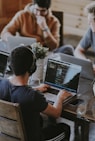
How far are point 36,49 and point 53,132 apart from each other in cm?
70

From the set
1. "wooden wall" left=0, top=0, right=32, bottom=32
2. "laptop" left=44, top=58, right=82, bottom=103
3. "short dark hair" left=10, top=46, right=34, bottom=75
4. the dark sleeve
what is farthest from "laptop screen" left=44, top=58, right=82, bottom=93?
"wooden wall" left=0, top=0, right=32, bottom=32

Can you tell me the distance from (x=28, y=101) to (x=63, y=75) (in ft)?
1.58

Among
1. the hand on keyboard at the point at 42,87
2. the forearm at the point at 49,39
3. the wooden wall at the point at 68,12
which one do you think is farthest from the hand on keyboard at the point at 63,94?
the wooden wall at the point at 68,12

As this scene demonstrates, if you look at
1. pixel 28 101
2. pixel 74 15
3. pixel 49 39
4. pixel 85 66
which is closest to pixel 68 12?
pixel 74 15

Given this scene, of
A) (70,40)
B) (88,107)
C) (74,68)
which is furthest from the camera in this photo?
(70,40)

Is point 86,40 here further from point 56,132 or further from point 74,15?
point 74,15

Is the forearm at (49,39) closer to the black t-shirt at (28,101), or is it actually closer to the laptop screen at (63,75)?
the laptop screen at (63,75)

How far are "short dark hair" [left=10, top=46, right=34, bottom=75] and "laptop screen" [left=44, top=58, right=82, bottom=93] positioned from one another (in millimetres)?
408

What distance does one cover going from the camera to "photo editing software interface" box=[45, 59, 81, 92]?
2291 millimetres

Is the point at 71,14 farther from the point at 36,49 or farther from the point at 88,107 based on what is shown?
the point at 88,107

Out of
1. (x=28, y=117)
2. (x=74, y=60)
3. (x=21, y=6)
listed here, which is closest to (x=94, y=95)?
(x=74, y=60)

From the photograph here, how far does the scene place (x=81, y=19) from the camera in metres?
5.59

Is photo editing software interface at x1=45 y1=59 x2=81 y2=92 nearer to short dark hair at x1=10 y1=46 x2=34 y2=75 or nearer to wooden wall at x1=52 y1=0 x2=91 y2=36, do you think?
short dark hair at x1=10 y1=46 x2=34 y2=75

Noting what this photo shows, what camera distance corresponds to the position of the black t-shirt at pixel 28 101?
196cm
